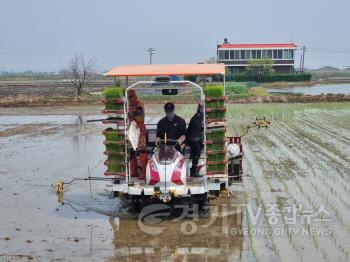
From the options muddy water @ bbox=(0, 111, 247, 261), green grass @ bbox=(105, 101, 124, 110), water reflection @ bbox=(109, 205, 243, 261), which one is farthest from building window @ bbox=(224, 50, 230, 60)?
water reflection @ bbox=(109, 205, 243, 261)

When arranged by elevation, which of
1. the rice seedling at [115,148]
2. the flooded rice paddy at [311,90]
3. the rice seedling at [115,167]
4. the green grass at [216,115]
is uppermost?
the green grass at [216,115]

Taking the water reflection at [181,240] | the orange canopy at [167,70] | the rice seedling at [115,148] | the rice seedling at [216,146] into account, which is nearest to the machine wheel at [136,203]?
the water reflection at [181,240]

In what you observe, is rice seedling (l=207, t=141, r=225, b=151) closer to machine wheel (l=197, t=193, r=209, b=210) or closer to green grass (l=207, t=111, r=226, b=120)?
green grass (l=207, t=111, r=226, b=120)

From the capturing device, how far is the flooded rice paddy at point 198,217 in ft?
30.7

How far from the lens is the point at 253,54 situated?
9481cm

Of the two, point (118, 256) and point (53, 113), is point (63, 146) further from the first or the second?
point (53, 113)

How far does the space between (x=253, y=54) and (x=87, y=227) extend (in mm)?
85784

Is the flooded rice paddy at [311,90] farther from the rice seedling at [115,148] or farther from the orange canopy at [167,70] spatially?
the rice seedling at [115,148]

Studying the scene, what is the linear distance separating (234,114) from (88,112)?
917cm

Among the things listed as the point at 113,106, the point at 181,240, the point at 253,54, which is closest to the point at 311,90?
the point at 253,54

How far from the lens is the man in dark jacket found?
1188 cm

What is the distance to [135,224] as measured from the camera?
438 inches

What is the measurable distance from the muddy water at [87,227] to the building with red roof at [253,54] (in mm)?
77031

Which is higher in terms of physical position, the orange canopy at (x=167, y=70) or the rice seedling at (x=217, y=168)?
the orange canopy at (x=167, y=70)
